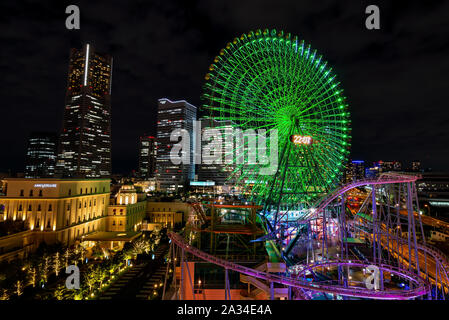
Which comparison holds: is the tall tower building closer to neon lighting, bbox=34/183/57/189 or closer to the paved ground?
neon lighting, bbox=34/183/57/189

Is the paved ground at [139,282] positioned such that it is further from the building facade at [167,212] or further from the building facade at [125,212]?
the building facade at [167,212]

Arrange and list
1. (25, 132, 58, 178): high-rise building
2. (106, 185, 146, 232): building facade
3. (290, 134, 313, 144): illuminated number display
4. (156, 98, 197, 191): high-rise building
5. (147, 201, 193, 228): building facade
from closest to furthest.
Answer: (290, 134, 313, 144): illuminated number display
(106, 185, 146, 232): building facade
(147, 201, 193, 228): building facade
(156, 98, 197, 191): high-rise building
(25, 132, 58, 178): high-rise building

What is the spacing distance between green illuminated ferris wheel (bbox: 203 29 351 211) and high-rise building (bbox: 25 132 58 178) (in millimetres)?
178472

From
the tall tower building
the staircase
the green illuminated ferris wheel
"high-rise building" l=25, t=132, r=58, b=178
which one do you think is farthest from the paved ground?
"high-rise building" l=25, t=132, r=58, b=178

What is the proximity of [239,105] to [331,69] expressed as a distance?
1505 cm

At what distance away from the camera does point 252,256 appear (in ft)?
89.9

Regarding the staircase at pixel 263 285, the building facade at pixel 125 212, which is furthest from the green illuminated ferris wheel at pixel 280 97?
the building facade at pixel 125 212

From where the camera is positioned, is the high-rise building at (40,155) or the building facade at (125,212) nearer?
the building facade at (125,212)

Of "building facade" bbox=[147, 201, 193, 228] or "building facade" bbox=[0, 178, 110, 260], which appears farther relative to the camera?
"building facade" bbox=[147, 201, 193, 228]

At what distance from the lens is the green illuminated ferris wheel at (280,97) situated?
3594 centimetres

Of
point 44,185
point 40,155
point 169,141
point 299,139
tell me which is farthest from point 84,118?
point 299,139

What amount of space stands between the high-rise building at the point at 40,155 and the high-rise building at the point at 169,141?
74.3 m

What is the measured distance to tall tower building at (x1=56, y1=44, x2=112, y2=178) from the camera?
160375mm
